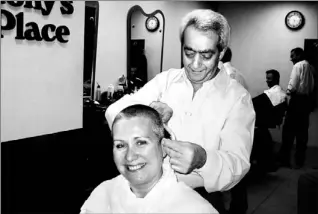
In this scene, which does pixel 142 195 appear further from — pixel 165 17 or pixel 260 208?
pixel 165 17

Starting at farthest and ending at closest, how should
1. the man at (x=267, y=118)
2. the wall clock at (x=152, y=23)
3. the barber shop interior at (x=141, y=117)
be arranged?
the wall clock at (x=152, y=23) < the man at (x=267, y=118) < the barber shop interior at (x=141, y=117)

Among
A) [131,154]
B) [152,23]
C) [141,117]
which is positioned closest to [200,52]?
[141,117]

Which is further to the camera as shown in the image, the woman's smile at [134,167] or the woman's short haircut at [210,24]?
the woman's short haircut at [210,24]

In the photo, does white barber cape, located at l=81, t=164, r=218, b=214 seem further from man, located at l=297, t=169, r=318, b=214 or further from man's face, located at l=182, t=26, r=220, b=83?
man, located at l=297, t=169, r=318, b=214

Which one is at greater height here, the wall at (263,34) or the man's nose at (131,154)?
the wall at (263,34)

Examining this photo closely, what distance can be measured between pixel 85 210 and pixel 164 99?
54 cm

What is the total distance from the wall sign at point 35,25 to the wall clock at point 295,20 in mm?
4306

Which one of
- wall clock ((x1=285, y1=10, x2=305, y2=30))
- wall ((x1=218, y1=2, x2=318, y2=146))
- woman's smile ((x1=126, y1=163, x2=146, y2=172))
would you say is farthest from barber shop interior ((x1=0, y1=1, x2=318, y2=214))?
wall clock ((x1=285, y1=10, x2=305, y2=30))

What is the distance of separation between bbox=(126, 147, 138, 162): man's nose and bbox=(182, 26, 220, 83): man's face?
Result: 1.37ft

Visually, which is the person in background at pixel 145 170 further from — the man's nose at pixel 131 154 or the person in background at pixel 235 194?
the person in background at pixel 235 194

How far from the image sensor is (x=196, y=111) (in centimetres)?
154

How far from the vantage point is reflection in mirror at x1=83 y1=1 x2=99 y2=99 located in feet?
11.6

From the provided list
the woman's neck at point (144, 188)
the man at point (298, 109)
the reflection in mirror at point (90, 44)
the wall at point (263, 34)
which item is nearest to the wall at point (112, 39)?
the reflection in mirror at point (90, 44)

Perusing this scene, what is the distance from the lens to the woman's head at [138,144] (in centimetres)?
124
